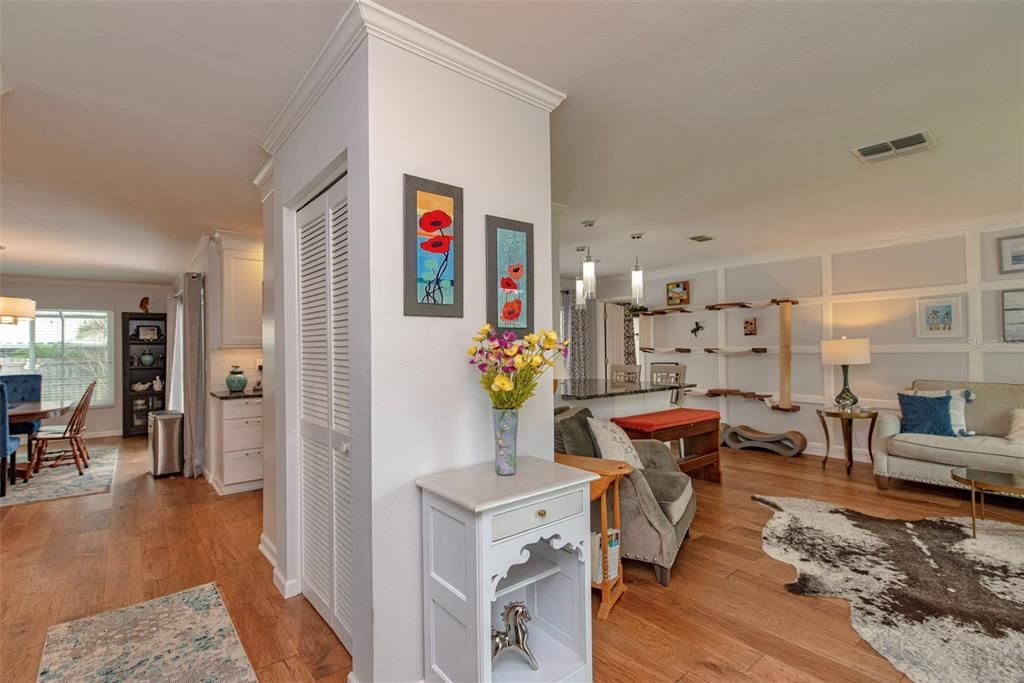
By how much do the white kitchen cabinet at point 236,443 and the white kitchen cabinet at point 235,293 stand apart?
0.58m

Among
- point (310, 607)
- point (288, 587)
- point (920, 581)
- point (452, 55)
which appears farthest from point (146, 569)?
point (920, 581)

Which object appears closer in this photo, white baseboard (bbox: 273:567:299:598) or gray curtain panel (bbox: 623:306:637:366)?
white baseboard (bbox: 273:567:299:598)

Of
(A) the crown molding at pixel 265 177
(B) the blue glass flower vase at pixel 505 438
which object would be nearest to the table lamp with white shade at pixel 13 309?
(A) the crown molding at pixel 265 177

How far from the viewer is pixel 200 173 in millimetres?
3074

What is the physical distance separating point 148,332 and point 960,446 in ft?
34.4

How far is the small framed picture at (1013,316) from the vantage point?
4340 millimetres

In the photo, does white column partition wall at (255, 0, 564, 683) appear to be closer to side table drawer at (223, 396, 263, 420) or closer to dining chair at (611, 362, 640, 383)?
side table drawer at (223, 396, 263, 420)

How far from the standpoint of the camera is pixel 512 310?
202 centimetres

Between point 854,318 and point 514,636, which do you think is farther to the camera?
point 854,318

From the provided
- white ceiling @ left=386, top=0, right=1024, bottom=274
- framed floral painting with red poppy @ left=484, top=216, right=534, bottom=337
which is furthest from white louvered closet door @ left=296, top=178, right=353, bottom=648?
white ceiling @ left=386, top=0, right=1024, bottom=274

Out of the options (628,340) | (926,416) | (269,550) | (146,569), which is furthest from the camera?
(628,340)

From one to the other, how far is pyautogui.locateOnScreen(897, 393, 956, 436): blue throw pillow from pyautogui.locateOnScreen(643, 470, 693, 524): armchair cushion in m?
2.95

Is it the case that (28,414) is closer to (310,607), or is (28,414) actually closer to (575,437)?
(310,607)

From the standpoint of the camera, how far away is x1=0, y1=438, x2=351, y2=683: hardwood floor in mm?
2059
